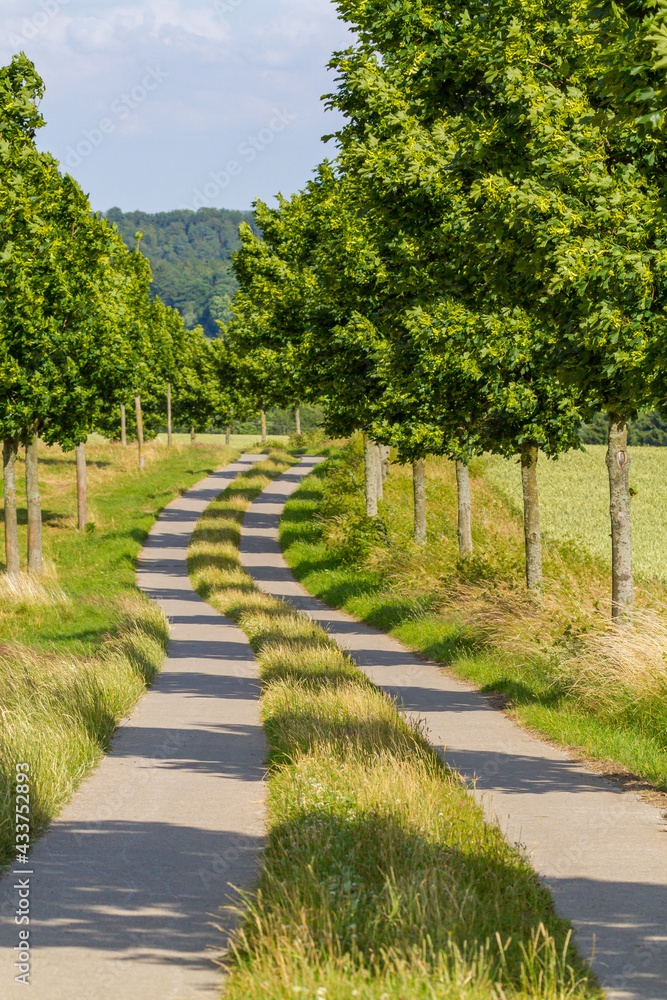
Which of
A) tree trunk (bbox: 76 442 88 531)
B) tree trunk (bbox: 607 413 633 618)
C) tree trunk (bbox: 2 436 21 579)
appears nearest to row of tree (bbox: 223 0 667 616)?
tree trunk (bbox: 607 413 633 618)

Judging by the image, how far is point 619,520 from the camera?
1213 cm

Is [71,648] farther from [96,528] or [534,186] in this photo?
[96,528]

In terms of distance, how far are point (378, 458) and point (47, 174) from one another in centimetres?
1156

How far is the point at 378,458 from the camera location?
92.4 ft

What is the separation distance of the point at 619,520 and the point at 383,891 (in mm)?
7991

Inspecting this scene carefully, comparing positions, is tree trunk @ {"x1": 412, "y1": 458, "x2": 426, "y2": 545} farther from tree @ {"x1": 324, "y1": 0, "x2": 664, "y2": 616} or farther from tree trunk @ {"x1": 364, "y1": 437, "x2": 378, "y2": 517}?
tree @ {"x1": 324, "y1": 0, "x2": 664, "y2": 616}

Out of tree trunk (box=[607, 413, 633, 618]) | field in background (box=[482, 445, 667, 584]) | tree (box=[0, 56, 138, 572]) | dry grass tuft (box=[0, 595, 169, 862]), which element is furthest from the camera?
field in background (box=[482, 445, 667, 584])

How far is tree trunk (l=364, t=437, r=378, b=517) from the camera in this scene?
2772 centimetres

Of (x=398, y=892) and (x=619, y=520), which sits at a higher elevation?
(x=619, y=520)

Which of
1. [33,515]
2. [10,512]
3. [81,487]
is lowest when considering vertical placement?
[33,515]

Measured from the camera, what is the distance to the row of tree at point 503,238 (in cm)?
870

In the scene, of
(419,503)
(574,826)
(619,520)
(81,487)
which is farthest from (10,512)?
(574,826)

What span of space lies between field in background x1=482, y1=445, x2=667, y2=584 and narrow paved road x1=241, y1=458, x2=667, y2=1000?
26.2 feet

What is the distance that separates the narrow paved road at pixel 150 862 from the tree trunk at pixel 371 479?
52.8 feet
